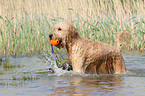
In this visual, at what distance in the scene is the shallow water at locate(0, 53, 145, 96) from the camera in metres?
5.36

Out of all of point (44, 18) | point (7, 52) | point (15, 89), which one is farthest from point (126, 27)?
point (15, 89)

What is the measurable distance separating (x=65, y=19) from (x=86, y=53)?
4353 millimetres

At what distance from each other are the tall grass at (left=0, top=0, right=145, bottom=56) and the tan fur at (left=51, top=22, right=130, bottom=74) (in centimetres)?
342

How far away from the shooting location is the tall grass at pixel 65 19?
11250 mm

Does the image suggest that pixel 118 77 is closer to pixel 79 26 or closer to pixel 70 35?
pixel 70 35

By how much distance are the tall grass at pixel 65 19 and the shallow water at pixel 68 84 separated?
2785 millimetres

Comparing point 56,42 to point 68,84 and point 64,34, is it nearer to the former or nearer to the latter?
point 64,34

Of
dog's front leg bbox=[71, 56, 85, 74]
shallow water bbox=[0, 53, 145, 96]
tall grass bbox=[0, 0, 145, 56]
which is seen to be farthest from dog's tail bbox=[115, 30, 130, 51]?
tall grass bbox=[0, 0, 145, 56]

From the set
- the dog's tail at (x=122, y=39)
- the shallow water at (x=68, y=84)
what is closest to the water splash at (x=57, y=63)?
the shallow water at (x=68, y=84)

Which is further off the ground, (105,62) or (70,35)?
(70,35)

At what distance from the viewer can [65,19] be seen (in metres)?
11.5

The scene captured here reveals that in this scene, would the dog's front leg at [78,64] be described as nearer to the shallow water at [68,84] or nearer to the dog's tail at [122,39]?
the shallow water at [68,84]

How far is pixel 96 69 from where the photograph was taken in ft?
25.1

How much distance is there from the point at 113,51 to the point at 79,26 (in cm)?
383
